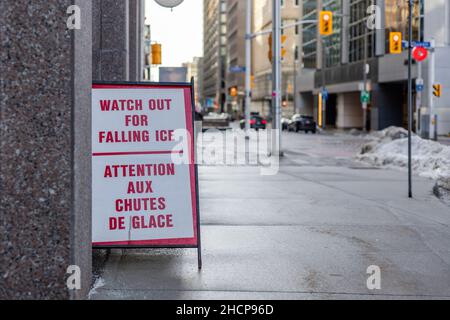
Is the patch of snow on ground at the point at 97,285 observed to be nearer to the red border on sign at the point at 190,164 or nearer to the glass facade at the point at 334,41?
the red border on sign at the point at 190,164

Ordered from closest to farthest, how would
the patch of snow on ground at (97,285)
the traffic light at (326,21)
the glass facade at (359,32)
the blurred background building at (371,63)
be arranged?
1. the patch of snow on ground at (97,285)
2. the traffic light at (326,21)
3. the blurred background building at (371,63)
4. the glass facade at (359,32)

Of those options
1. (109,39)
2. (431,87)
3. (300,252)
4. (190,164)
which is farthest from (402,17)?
(190,164)

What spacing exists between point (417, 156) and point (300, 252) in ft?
40.4

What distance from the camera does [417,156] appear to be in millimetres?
18359

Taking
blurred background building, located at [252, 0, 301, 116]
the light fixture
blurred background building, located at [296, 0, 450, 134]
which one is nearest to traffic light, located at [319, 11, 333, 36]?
blurred background building, located at [296, 0, 450, 134]

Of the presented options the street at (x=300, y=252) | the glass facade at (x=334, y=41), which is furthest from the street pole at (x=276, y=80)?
the glass facade at (x=334, y=41)

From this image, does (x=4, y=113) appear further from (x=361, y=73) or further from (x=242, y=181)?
(x=361, y=73)

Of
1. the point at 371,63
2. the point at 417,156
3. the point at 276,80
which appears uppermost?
the point at 371,63

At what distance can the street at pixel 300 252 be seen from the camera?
17.9 feet

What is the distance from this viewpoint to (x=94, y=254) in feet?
22.2

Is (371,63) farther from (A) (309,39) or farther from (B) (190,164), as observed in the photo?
(B) (190,164)

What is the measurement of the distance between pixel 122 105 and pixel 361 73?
55786 mm

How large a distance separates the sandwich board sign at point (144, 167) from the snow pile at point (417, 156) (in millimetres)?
7401
